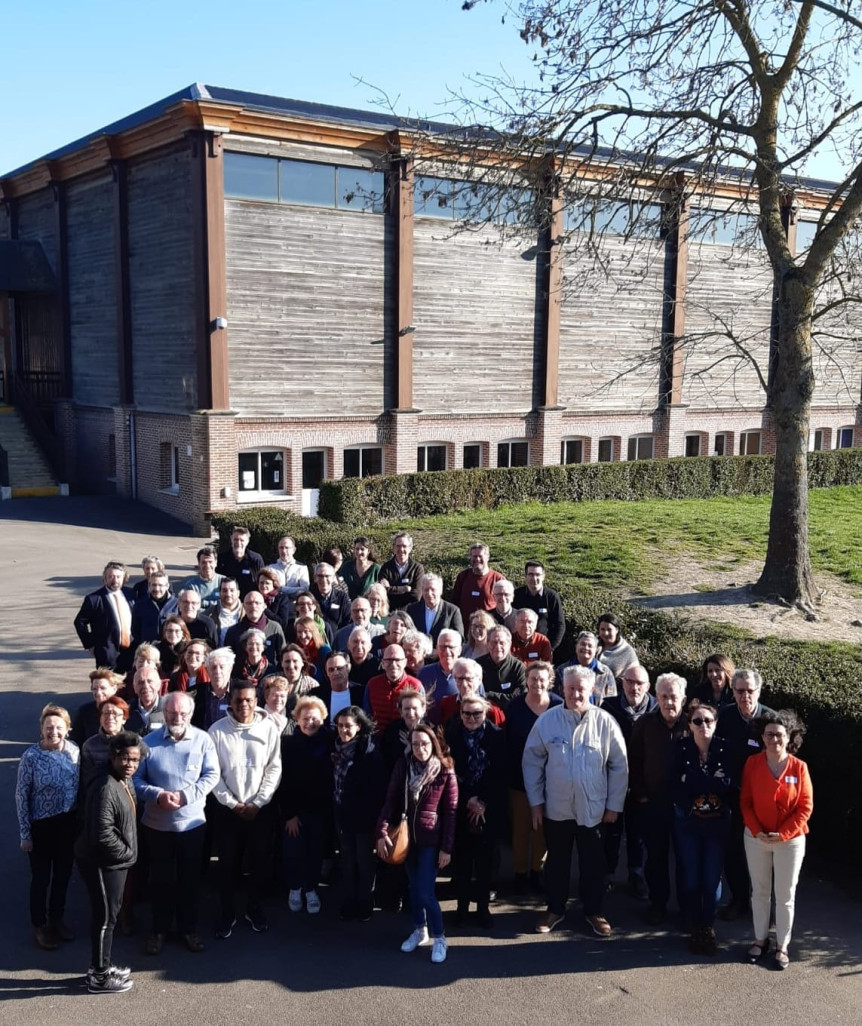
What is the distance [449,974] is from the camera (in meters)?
6.41

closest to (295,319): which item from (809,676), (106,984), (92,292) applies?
(92,292)

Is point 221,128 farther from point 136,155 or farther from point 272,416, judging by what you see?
point 272,416

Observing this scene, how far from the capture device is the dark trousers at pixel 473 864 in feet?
22.9

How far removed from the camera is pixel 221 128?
2347 centimetres

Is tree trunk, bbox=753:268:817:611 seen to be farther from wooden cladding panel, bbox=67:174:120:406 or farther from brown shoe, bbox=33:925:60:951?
wooden cladding panel, bbox=67:174:120:406

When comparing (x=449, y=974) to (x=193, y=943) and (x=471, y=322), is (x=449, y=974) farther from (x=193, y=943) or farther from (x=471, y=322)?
(x=471, y=322)

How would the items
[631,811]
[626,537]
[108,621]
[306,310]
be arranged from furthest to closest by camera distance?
1. [306,310]
2. [626,537]
3. [108,621]
4. [631,811]

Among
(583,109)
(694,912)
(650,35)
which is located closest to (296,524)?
(583,109)

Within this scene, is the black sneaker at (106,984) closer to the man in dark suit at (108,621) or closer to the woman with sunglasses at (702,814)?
the woman with sunglasses at (702,814)

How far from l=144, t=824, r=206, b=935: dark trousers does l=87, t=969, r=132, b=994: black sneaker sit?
0.54 metres

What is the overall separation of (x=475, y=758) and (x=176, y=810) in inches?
78.9

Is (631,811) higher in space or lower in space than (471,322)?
lower

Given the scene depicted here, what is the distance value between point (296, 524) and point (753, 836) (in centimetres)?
1151

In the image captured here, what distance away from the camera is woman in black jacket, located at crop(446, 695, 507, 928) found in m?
6.94
